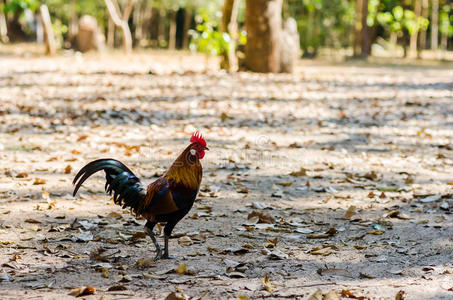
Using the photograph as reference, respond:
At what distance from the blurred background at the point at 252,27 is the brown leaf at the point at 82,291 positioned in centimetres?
1245

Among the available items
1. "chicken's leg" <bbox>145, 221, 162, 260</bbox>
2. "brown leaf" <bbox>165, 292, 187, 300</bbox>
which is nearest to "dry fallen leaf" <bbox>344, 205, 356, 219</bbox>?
"chicken's leg" <bbox>145, 221, 162, 260</bbox>

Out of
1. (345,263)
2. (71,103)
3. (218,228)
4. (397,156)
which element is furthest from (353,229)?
(71,103)

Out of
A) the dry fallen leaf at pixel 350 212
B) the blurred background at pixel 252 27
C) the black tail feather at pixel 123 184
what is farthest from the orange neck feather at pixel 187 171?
the blurred background at pixel 252 27

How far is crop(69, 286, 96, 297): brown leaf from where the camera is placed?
3.30m

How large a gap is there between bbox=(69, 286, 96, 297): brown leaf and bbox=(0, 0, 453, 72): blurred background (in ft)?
40.9

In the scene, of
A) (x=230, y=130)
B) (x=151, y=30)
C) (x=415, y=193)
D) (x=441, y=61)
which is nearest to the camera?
(x=415, y=193)

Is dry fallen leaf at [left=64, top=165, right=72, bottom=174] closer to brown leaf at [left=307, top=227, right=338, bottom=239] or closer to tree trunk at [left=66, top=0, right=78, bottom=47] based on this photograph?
brown leaf at [left=307, top=227, right=338, bottom=239]

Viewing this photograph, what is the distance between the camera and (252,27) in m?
15.1

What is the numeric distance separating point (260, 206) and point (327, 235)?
3.09ft

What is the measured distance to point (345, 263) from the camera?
4035 millimetres

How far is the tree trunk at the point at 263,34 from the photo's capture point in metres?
14.9

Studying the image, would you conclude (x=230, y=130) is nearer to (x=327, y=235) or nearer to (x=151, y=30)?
(x=327, y=235)

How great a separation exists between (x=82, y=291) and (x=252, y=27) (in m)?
12.7

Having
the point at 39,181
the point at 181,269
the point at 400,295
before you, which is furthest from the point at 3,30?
the point at 400,295
